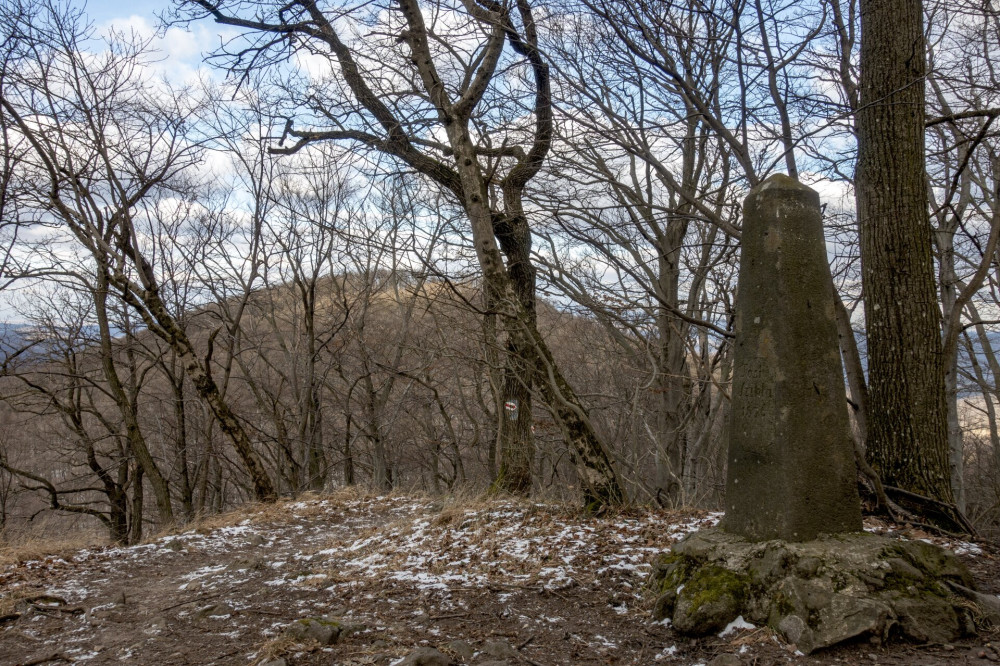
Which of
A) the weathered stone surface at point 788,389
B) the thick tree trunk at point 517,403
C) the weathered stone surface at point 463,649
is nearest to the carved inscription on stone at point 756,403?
the weathered stone surface at point 788,389

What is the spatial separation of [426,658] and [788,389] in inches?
94.7

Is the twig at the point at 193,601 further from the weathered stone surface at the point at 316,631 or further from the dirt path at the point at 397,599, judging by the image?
the weathered stone surface at the point at 316,631

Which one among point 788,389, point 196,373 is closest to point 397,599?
point 788,389

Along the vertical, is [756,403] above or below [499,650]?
above

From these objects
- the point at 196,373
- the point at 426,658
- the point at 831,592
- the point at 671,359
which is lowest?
the point at 426,658

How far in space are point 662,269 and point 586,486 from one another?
20.4 ft

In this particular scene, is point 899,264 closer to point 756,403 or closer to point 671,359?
point 756,403

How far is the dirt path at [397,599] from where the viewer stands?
126 inches

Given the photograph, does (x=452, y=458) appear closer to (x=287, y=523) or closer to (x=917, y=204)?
(x=287, y=523)

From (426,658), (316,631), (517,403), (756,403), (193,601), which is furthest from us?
(517,403)

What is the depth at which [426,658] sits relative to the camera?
302cm

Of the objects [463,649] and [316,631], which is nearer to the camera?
[463,649]

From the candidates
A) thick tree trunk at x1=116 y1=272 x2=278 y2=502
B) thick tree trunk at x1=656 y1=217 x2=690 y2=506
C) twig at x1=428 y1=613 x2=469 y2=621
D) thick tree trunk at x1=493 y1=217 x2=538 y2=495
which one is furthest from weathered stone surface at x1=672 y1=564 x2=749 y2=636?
thick tree trunk at x1=116 y1=272 x2=278 y2=502

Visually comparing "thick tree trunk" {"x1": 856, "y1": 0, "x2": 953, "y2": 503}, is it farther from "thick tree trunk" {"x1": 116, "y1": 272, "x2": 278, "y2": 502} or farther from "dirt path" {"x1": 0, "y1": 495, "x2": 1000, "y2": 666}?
"thick tree trunk" {"x1": 116, "y1": 272, "x2": 278, "y2": 502}
